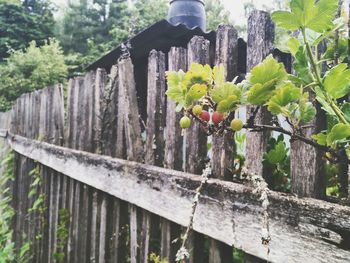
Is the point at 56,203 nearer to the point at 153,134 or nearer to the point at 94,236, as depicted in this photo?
the point at 94,236

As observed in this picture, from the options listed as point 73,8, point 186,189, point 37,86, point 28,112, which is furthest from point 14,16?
point 186,189

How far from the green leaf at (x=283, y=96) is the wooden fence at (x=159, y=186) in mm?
305

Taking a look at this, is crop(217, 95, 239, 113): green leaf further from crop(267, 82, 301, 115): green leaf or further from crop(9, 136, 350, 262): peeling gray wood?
crop(9, 136, 350, 262): peeling gray wood

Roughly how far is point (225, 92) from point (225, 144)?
508 mm

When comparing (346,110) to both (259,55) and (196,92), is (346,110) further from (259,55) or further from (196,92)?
(259,55)

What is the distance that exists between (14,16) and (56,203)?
2533 cm

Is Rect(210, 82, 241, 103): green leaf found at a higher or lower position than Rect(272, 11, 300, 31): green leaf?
lower

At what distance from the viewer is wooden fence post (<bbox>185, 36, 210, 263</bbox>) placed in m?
1.37

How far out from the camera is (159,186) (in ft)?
4.85

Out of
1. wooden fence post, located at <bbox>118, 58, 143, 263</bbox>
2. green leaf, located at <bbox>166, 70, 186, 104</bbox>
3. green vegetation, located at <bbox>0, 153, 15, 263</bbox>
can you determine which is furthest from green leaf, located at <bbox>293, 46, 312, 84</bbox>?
green vegetation, located at <bbox>0, 153, 15, 263</bbox>

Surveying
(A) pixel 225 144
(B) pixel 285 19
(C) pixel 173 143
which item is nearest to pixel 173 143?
(C) pixel 173 143

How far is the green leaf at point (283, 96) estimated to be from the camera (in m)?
0.68

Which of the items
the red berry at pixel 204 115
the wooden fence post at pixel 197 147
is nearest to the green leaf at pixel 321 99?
the red berry at pixel 204 115

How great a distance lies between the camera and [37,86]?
13039 millimetres
